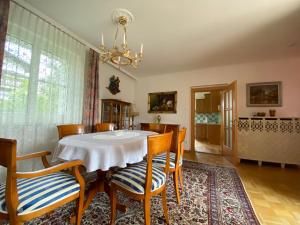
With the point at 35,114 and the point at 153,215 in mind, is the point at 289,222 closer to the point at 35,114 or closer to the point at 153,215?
the point at 153,215

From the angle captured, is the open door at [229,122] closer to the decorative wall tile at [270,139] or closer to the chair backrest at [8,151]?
the decorative wall tile at [270,139]

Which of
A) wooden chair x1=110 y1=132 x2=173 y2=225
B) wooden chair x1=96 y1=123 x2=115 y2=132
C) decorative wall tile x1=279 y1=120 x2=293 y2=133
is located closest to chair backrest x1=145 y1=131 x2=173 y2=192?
wooden chair x1=110 y1=132 x2=173 y2=225

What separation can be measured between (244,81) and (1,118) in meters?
4.96

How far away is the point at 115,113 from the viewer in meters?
3.86

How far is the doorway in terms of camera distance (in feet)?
13.2

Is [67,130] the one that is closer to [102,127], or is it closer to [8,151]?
[102,127]

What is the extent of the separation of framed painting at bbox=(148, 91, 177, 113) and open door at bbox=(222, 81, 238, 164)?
148 cm

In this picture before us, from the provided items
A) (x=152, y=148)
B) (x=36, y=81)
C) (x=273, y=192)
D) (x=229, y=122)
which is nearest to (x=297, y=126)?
(x=229, y=122)

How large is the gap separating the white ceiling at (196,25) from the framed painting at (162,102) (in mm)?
1542

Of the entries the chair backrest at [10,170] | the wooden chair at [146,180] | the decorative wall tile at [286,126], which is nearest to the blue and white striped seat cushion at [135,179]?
the wooden chair at [146,180]

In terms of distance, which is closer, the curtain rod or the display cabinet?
the curtain rod

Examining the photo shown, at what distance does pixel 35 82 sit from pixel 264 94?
4.86 m

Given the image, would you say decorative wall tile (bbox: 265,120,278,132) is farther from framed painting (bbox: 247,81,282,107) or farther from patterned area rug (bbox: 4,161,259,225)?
patterned area rug (bbox: 4,161,259,225)

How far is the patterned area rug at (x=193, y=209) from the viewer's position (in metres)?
1.42
